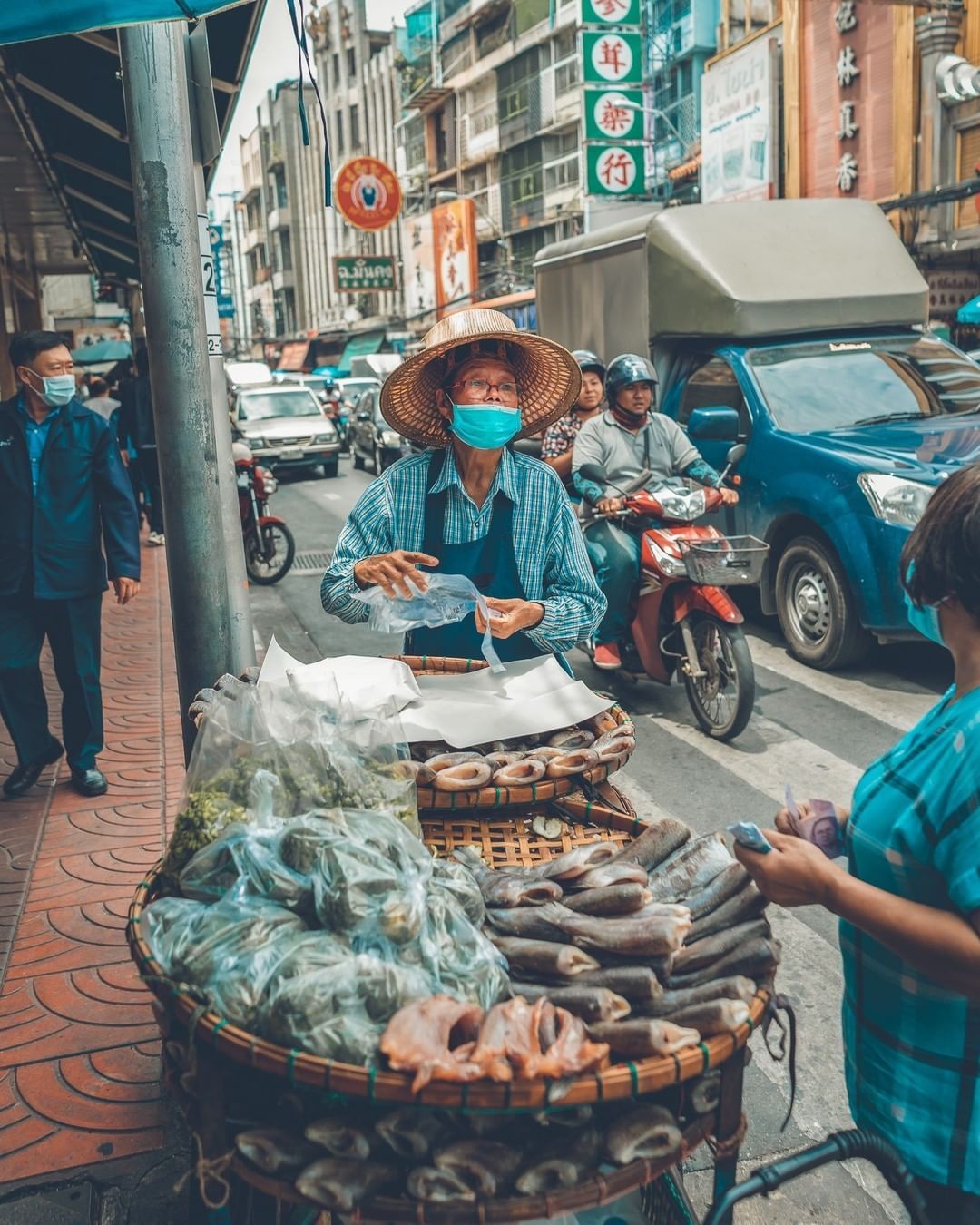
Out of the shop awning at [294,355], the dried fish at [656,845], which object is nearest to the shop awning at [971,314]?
the dried fish at [656,845]

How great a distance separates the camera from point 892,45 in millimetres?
18859

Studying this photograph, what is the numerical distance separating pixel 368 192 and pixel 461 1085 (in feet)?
74.2

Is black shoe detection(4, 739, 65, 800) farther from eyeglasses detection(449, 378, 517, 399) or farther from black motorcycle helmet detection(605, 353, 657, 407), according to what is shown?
black motorcycle helmet detection(605, 353, 657, 407)

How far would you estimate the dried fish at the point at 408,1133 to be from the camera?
58.8 inches

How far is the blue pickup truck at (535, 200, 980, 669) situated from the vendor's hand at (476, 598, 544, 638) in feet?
13.0

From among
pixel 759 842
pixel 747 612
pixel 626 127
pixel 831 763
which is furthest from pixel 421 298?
pixel 759 842

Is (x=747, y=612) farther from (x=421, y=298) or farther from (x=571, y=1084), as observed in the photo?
(x=421, y=298)

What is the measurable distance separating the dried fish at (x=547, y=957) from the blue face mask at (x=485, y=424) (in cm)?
155

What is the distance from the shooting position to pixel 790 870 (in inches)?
64.6

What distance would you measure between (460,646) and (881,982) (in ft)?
5.65

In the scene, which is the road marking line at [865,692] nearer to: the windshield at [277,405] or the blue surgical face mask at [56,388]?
the blue surgical face mask at [56,388]

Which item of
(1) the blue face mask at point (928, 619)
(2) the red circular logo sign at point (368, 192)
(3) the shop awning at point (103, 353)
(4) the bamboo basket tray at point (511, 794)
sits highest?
(2) the red circular logo sign at point (368, 192)

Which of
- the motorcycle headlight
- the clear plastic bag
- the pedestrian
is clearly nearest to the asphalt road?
the motorcycle headlight

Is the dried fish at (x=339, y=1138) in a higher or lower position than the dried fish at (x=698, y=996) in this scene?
lower
